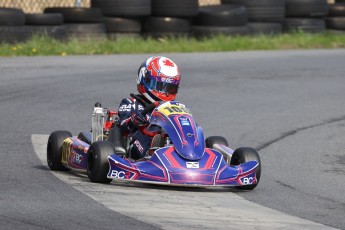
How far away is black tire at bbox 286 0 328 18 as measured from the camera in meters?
18.8

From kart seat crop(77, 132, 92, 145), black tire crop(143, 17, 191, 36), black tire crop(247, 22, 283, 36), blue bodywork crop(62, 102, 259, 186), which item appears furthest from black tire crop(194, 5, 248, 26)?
blue bodywork crop(62, 102, 259, 186)

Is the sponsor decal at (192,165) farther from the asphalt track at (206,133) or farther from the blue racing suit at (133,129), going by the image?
the blue racing suit at (133,129)

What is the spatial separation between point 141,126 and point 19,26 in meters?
8.12

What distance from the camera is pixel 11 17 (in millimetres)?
14867

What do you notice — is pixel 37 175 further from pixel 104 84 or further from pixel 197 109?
pixel 104 84

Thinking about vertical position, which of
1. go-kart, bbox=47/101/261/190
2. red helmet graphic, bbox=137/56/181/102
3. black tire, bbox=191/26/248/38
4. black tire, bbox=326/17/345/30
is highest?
red helmet graphic, bbox=137/56/181/102

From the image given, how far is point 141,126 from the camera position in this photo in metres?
7.41

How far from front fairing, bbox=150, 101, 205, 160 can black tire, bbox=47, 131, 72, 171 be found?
845 mm

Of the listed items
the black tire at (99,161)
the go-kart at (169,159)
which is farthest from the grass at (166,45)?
the black tire at (99,161)

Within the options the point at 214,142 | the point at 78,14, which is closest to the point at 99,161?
the point at 214,142

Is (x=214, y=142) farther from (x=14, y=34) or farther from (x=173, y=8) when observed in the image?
(x=173, y=8)

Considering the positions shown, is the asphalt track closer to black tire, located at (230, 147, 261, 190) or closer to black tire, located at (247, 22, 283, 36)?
black tire, located at (230, 147, 261, 190)

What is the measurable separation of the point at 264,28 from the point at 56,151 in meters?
11.1

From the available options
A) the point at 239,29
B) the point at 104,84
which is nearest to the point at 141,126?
the point at 104,84
